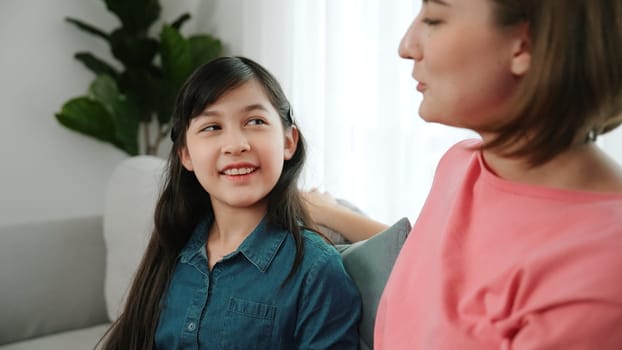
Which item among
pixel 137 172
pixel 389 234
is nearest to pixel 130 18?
pixel 137 172

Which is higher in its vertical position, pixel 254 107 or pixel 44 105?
pixel 254 107

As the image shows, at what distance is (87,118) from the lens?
9.64 feet

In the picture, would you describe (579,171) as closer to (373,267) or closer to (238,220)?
(373,267)

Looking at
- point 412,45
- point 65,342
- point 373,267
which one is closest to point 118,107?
point 65,342

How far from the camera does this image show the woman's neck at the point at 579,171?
2.15 ft

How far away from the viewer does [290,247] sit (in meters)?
1.28

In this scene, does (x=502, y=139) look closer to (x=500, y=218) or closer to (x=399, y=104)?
(x=500, y=218)

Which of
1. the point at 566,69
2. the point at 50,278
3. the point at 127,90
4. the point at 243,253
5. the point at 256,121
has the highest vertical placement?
the point at 566,69

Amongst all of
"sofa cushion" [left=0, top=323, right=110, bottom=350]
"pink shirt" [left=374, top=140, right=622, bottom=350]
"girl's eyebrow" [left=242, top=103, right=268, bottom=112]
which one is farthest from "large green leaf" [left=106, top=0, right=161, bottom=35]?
"pink shirt" [left=374, top=140, right=622, bottom=350]

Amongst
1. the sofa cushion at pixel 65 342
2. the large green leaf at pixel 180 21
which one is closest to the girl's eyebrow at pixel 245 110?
the sofa cushion at pixel 65 342

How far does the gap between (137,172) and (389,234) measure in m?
1.12

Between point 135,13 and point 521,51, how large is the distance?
258 cm

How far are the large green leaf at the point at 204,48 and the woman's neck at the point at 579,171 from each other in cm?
220

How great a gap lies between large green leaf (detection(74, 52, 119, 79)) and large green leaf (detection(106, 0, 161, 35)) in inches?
7.9
